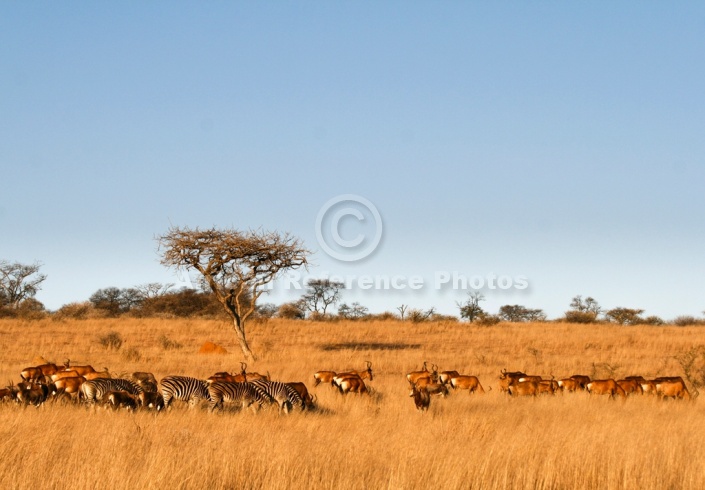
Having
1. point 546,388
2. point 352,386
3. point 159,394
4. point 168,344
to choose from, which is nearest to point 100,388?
point 159,394

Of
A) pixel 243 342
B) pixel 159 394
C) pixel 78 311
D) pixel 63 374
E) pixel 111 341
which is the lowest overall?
pixel 159 394

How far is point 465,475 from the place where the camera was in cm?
914

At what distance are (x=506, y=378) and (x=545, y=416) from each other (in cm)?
453

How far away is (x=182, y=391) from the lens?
51.9ft

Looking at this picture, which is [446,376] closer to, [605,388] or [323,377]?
[323,377]

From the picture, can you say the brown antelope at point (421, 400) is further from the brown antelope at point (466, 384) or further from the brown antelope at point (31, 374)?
the brown antelope at point (31, 374)

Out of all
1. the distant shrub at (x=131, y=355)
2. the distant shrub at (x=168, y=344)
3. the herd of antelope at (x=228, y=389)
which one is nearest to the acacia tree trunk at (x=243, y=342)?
the distant shrub at (x=168, y=344)

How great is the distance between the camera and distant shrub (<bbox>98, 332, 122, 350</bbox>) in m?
31.8

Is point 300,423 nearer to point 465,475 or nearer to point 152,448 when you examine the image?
point 152,448

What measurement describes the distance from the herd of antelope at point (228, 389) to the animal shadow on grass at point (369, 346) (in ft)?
46.9

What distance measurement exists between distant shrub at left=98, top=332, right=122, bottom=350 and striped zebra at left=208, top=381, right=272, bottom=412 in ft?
57.0

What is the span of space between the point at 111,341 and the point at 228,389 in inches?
736

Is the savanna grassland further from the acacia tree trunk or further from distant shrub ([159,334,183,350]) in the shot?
distant shrub ([159,334,183,350])

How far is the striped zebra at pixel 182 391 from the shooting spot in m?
15.8
